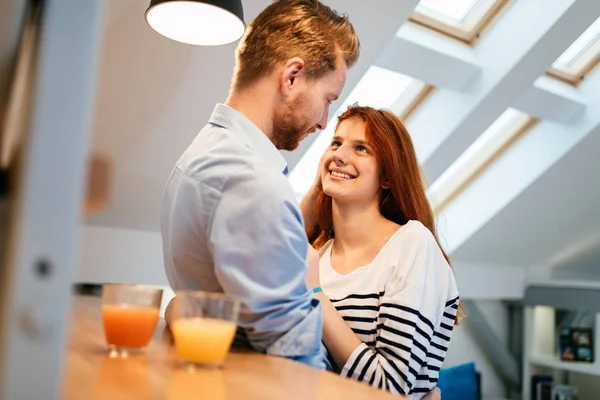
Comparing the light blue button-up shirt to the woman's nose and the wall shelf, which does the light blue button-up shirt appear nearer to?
the woman's nose

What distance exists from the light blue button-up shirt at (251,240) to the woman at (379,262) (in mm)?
267

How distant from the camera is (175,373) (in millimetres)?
826

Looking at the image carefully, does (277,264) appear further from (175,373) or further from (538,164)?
(538,164)

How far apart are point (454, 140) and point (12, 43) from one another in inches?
122

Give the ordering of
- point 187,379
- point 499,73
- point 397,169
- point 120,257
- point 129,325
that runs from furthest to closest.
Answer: point 120,257, point 499,73, point 397,169, point 129,325, point 187,379

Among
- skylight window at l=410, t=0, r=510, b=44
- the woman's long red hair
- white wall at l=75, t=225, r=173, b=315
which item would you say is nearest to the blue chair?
white wall at l=75, t=225, r=173, b=315

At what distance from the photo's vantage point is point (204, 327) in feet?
2.89

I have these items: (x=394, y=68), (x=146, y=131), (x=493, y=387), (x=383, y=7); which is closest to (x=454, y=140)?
(x=394, y=68)

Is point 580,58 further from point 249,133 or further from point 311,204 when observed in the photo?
point 249,133

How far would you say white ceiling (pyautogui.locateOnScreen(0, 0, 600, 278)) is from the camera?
2.51 meters

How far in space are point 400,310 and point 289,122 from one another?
1.75ft

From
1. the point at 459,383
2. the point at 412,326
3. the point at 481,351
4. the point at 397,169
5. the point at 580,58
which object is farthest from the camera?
the point at 481,351

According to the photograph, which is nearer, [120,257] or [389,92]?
[120,257]

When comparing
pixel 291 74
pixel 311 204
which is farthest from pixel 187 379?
pixel 311 204
